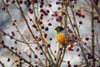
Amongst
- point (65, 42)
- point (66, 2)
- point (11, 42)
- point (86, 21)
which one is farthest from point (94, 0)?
point (11, 42)

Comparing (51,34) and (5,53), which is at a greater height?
(51,34)

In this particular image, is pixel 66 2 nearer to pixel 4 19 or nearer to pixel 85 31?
pixel 85 31

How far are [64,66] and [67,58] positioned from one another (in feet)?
0.43

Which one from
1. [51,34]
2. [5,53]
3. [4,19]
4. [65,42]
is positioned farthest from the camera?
[4,19]

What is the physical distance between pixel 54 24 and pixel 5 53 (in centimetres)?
102

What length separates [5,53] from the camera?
2.90 meters

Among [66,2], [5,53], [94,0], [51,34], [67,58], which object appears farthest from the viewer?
[5,53]

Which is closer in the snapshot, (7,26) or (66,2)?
(66,2)

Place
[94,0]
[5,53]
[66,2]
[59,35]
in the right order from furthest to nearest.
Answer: [5,53]
[59,35]
[66,2]
[94,0]

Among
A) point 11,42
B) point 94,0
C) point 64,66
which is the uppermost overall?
point 94,0

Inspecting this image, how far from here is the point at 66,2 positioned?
2.91 feet

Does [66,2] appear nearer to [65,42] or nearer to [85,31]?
[65,42]

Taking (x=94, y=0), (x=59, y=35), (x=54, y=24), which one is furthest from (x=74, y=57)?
(x=94, y=0)

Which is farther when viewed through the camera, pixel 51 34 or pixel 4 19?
pixel 4 19
